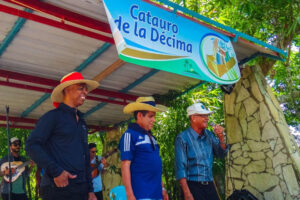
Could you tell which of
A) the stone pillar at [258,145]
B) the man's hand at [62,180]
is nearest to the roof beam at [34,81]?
the stone pillar at [258,145]

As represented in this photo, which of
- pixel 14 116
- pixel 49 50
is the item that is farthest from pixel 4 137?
pixel 49 50

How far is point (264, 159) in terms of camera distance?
523 cm

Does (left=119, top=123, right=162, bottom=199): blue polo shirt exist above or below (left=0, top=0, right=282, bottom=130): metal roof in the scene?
below

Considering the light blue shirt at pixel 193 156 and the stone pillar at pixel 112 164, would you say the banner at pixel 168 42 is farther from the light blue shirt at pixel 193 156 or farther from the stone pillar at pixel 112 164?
the stone pillar at pixel 112 164

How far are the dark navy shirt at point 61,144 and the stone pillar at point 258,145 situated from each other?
3320 mm

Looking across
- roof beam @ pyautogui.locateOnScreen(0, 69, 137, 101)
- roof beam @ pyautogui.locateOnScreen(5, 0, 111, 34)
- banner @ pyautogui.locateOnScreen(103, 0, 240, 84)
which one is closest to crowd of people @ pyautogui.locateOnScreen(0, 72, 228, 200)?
banner @ pyautogui.locateOnScreen(103, 0, 240, 84)

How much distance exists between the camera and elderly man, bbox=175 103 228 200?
151 inches

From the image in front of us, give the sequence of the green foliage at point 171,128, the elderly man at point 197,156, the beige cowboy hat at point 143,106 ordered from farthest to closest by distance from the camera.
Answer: the green foliage at point 171,128, the elderly man at point 197,156, the beige cowboy hat at point 143,106

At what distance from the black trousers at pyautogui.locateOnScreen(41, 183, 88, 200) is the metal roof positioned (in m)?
1.93

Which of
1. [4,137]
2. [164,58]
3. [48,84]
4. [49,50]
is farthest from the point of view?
[4,137]

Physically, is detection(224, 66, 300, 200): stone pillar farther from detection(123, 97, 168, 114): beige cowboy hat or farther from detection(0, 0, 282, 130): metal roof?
detection(123, 97, 168, 114): beige cowboy hat

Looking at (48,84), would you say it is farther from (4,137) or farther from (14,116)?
(4,137)

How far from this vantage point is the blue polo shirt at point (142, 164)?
3248 mm

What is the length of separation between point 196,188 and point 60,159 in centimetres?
185
